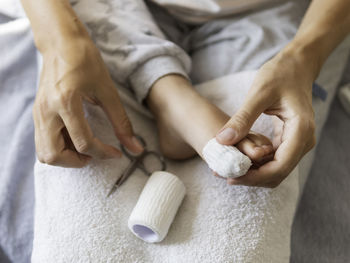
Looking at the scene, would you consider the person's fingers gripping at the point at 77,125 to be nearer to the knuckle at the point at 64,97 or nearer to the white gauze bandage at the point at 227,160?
the knuckle at the point at 64,97

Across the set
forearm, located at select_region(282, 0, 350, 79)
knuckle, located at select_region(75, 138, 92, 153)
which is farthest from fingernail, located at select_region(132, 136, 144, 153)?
forearm, located at select_region(282, 0, 350, 79)

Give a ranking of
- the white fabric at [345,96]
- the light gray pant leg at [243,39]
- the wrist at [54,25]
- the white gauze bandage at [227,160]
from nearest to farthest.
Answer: the white gauze bandage at [227,160], the wrist at [54,25], the light gray pant leg at [243,39], the white fabric at [345,96]

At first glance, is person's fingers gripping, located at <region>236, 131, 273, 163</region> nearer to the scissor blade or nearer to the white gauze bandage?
the white gauze bandage

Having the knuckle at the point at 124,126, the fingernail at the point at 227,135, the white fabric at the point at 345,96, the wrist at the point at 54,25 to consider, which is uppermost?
the wrist at the point at 54,25

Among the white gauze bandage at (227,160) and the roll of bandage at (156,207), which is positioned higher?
the white gauze bandage at (227,160)

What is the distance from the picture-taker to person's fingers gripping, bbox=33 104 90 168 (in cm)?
58

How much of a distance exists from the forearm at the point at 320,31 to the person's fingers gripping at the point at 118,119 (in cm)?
33

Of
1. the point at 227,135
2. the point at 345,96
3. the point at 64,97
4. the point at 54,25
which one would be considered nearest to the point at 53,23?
the point at 54,25

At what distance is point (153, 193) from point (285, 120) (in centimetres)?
26

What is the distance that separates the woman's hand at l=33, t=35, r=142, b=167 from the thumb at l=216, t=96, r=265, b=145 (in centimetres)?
21

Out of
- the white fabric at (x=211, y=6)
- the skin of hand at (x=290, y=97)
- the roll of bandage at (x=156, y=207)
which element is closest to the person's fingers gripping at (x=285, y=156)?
the skin of hand at (x=290, y=97)

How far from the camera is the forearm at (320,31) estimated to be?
0.65 m

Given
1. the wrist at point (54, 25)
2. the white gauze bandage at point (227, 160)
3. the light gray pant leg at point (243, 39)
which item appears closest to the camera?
the white gauze bandage at point (227, 160)

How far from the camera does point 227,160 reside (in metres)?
0.52
